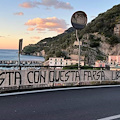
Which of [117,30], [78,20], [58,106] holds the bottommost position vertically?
[58,106]

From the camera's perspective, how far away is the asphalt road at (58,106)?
14.9 feet

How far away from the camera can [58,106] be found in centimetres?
541

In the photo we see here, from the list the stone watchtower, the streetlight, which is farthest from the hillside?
the streetlight

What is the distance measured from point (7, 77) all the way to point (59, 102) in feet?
8.09

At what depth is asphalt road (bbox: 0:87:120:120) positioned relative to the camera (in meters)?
4.55

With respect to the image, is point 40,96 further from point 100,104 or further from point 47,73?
point 100,104

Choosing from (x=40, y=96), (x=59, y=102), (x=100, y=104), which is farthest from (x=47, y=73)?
(x=100, y=104)

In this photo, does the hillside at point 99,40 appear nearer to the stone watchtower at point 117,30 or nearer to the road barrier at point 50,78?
the stone watchtower at point 117,30

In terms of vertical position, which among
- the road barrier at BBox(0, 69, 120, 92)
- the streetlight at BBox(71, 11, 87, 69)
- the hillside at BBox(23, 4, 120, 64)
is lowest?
the road barrier at BBox(0, 69, 120, 92)

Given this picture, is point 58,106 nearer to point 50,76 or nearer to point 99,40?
point 50,76

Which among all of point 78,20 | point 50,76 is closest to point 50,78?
point 50,76

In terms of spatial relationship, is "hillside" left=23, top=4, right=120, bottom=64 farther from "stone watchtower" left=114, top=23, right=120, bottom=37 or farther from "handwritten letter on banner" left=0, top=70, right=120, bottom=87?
"handwritten letter on banner" left=0, top=70, right=120, bottom=87

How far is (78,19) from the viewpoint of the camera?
31.2 ft

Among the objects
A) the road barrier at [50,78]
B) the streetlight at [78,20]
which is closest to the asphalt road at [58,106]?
the road barrier at [50,78]
